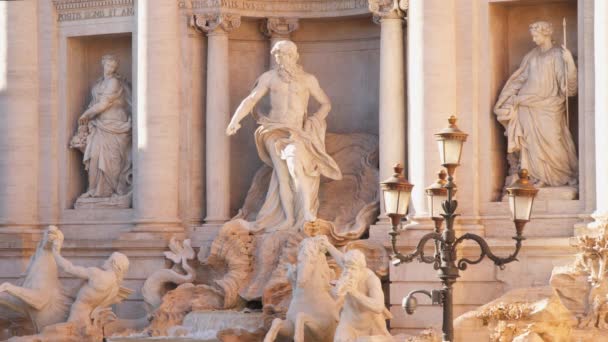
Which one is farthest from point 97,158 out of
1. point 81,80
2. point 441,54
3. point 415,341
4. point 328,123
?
point 415,341

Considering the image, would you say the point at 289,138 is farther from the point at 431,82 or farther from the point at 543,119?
the point at 543,119

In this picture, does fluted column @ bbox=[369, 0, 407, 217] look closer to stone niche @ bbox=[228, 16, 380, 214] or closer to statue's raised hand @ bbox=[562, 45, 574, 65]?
stone niche @ bbox=[228, 16, 380, 214]

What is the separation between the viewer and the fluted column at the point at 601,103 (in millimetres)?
25609

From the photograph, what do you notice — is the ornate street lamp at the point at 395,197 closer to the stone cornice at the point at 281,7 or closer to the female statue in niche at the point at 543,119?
the female statue in niche at the point at 543,119

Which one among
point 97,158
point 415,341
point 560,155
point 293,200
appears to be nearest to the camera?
point 415,341

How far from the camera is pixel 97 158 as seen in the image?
3108 centimetres

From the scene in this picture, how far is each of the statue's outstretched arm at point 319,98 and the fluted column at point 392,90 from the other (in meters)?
1.30

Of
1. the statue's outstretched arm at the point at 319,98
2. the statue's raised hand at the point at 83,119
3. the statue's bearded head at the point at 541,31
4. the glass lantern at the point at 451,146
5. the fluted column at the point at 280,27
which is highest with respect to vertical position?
the fluted column at the point at 280,27

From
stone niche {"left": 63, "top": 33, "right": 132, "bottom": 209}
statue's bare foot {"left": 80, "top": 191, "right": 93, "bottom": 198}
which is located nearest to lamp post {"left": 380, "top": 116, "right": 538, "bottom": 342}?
statue's bare foot {"left": 80, "top": 191, "right": 93, "bottom": 198}

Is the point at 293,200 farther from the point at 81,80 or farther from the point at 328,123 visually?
the point at 81,80

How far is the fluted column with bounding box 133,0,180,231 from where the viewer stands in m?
29.8

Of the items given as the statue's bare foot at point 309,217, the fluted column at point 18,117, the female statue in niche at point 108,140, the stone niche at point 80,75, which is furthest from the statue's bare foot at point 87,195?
the statue's bare foot at point 309,217

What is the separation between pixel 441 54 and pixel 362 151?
3184mm

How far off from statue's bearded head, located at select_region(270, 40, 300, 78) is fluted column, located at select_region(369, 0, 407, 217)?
4.88 feet
